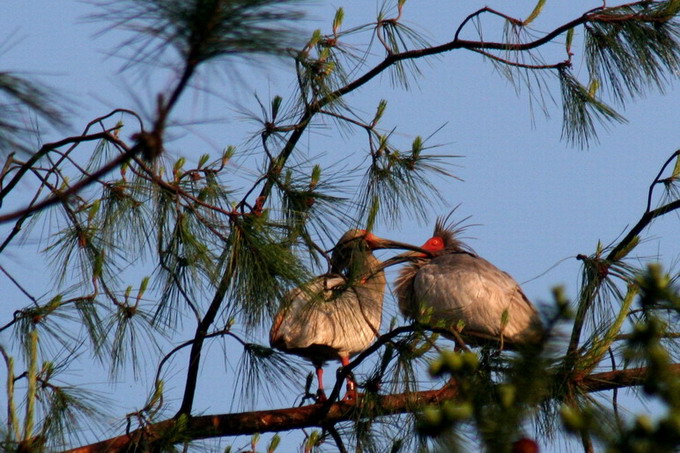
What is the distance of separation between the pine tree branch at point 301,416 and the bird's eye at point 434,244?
250 centimetres

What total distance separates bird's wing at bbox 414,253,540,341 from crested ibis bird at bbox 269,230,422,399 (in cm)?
29

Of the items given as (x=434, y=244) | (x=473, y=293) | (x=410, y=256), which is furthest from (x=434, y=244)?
(x=473, y=293)

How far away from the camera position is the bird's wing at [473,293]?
17.8 ft

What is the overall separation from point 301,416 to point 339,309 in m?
0.76

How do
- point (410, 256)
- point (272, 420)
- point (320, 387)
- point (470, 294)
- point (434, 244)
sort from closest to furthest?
point (272, 420) → point (320, 387) → point (470, 294) → point (410, 256) → point (434, 244)

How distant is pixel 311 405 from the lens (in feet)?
13.9

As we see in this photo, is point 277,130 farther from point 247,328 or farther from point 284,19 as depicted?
point 284,19

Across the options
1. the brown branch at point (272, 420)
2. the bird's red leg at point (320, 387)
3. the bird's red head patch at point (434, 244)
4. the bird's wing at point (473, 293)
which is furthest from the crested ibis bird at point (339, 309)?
the bird's red head patch at point (434, 244)

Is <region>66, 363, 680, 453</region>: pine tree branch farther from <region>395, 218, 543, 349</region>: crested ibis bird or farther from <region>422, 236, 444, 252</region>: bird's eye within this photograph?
<region>422, 236, 444, 252</region>: bird's eye

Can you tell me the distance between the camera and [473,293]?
5.49m

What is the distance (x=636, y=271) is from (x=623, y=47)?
103cm

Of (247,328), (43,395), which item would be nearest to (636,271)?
(247,328)

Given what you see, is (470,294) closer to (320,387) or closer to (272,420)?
(320,387)

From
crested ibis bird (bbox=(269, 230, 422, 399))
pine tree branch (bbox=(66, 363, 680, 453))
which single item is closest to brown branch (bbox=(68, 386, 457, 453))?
pine tree branch (bbox=(66, 363, 680, 453))
